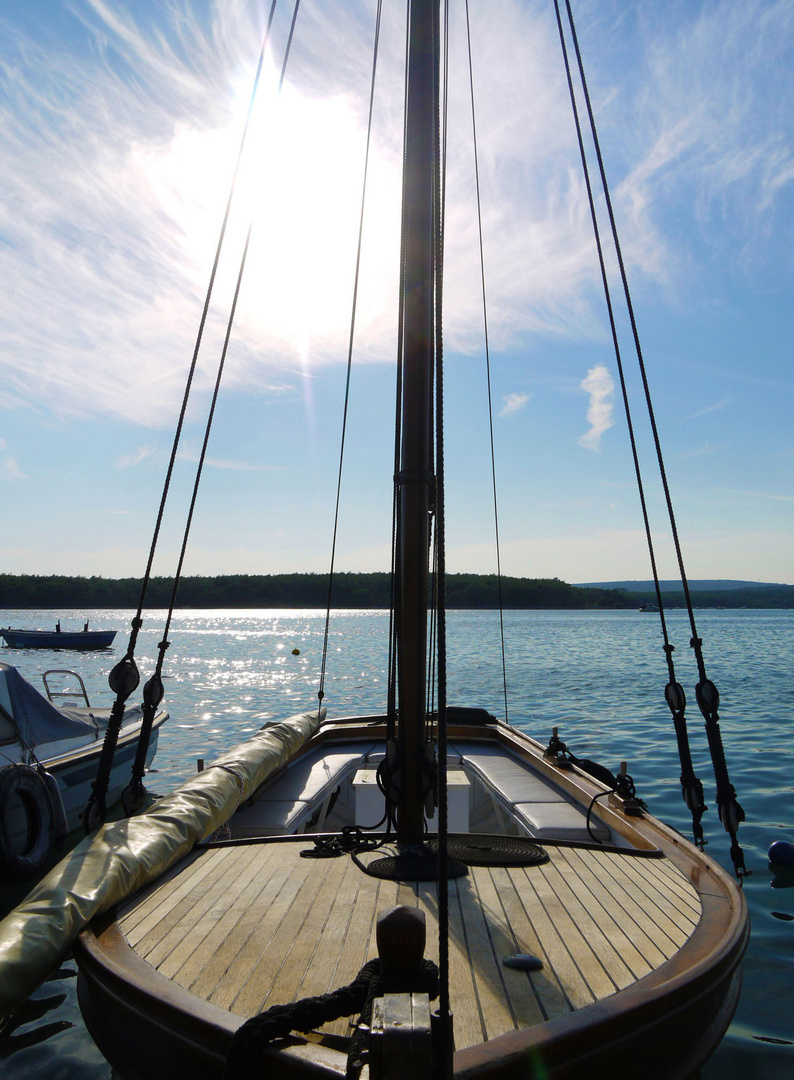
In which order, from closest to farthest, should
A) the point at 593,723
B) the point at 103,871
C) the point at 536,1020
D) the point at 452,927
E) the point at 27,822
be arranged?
the point at 536,1020
the point at 452,927
the point at 103,871
the point at 27,822
the point at 593,723

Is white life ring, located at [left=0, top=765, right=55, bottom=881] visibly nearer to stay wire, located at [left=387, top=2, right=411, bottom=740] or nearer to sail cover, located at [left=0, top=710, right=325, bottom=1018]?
sail cover, located at [left=0, top=710, right=325, bottom=1018]

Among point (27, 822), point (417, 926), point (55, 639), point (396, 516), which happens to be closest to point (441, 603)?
point (417, 926)

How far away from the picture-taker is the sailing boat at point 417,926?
252 cm

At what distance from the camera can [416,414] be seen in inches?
189

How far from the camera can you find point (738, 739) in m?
14.9

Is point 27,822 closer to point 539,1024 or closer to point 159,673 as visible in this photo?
point 159,673

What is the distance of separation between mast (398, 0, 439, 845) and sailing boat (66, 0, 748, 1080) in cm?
1

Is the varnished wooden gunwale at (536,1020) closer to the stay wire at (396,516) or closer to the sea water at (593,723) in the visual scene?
the sea water at (593,723)

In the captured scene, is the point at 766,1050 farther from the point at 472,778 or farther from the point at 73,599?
the point at 73,599

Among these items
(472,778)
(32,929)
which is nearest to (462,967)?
(32,929)

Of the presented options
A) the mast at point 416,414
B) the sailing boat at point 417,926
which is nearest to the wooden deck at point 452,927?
the sailing boat at point 417,926

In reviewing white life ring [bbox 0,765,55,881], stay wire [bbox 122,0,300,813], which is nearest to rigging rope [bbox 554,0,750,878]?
stay wire [bbox 122,0,300,813]

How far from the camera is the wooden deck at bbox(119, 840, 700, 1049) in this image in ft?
9.65

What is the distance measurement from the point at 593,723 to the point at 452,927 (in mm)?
14920
